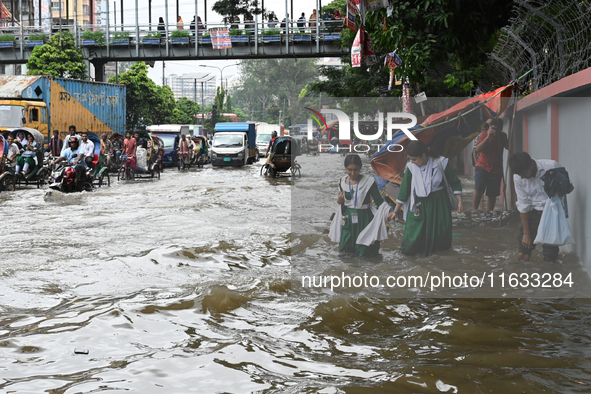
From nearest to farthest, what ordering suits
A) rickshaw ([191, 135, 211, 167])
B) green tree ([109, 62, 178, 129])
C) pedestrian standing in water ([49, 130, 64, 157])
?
pedestrian standing in water ([49, 130, 64, 157]) < rickshaw ([191, 135, 211, 167]) < green tree ([109, 62, 178, 129])

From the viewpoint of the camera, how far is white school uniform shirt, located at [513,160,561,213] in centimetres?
662

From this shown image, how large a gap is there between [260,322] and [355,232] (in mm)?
2283

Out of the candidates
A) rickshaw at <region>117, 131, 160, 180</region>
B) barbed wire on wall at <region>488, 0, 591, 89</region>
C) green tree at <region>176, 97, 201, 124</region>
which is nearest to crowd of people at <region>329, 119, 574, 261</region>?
barbed wire on wall at <region>488, 0, 591, 89</region>

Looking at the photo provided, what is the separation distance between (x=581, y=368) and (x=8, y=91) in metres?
22.2

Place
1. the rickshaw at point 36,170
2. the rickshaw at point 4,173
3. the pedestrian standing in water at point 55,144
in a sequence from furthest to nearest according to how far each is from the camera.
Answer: the pedestrian standing in water at point 55,144 < the rickshaw at point 36,170 < the rickshaw at point 4,173

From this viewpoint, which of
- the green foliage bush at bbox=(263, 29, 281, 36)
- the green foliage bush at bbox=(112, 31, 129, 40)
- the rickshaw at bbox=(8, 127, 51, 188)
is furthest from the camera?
the green foliage bush at bbox=(112, 31, 129, 40)

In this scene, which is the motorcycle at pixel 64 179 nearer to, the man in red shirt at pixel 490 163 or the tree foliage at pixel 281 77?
the man in red shirt at pixel 490 163

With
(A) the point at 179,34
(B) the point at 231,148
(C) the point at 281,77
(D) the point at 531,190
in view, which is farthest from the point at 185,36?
(C) the point at 281,77

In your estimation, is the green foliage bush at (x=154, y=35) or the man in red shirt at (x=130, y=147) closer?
the man in red shirt at (x=130, y=147)

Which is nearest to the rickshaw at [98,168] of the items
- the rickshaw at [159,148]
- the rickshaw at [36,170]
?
the rickshaw at [36,170]

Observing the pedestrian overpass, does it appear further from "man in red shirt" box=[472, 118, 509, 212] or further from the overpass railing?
"man in red shirt" box=[472, 118, 509, 212]

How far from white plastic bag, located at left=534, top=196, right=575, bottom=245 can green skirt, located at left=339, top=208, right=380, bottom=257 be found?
1.77m

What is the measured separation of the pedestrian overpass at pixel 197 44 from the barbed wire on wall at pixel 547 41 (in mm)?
31988

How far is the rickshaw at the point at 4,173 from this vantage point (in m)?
16.2
